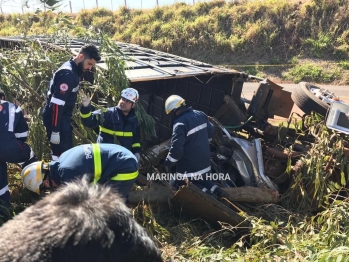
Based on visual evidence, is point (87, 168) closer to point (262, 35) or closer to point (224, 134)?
point (224, 134)

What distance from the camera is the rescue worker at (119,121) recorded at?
4.20 m

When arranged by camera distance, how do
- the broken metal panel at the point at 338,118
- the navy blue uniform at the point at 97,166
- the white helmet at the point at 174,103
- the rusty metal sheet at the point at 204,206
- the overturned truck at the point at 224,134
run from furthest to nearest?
1. the broken metal panel at the point at 338,118
2. the white helmet at the point at 174,103
3. the overturned truck at the point at 224,134
4. the rusty metal sheet at the point at 204,206
5. the navy blue uniform at the point at 97,166

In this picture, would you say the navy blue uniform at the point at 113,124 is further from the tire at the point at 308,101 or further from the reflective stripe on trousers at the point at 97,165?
the tire at the point at 308,101

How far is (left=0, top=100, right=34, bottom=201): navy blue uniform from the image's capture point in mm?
3441

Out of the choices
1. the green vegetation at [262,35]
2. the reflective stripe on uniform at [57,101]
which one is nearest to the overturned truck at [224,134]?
the reflective stripe on uniform at [57,101]

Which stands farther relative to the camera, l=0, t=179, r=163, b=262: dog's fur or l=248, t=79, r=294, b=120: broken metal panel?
l=248, t=79, r=294, b=120: broken metal panel

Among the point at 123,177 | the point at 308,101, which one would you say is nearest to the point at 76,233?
the point at 123,177

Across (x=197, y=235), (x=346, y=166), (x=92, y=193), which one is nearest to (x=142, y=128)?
(x=197, y=235)

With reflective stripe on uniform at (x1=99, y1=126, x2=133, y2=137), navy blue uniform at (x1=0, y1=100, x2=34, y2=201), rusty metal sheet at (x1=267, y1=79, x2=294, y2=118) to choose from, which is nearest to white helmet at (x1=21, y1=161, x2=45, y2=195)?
navy blue uniform at (x1=0, y1=100, x2=34, y2=201)

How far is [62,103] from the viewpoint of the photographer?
4.11m

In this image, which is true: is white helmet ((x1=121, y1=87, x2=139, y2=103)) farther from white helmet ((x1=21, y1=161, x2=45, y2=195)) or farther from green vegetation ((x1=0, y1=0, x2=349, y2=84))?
green vegetation ((x1=0, y1=0, x2=349, y2=84))

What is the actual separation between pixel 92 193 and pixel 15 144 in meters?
2.69

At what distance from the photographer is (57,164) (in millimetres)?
2650

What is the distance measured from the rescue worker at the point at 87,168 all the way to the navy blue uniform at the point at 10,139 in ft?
2.82
